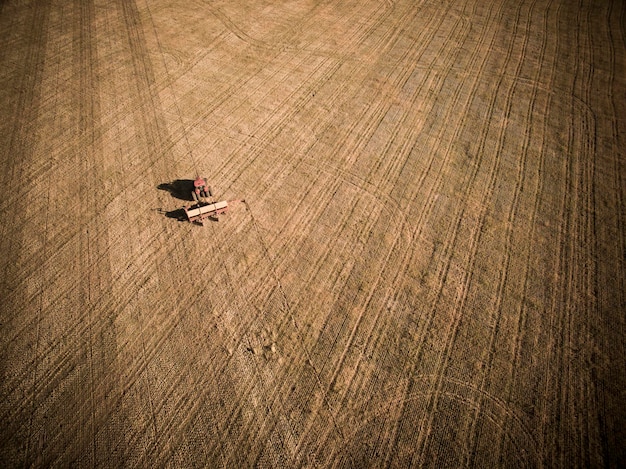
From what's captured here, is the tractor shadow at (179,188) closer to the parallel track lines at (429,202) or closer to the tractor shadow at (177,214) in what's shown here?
the tractor shadow at (177,214)

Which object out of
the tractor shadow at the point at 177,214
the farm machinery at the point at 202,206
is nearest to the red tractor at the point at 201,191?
the farm machinery at the point at 202,206

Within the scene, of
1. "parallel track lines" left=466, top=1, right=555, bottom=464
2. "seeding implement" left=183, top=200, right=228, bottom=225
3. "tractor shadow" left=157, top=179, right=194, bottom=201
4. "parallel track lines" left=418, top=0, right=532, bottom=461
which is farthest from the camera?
"tractor shadow" left=157, top=179, right=194, bottom=201

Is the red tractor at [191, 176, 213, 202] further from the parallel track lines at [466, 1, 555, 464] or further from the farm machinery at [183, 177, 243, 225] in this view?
the parallel track lines at [466, 1, 555, 464]

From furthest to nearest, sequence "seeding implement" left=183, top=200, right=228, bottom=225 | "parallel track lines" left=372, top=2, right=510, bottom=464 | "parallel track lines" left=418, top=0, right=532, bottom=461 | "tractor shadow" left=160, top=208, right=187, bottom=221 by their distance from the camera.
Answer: "tractor shadow" left=160, top=208, right=187, bottom=221, "seeding implement" left=183, top=200, right=228, bottom=225, "parallel track lines" left=418, top=0, right=532, bottom=461, "parallel track lines" left=372, top=2, right=510, bottom=464

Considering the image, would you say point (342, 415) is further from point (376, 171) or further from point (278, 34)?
point (278, 34)

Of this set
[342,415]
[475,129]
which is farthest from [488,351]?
[475,129]

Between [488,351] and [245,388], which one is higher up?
[488,351]

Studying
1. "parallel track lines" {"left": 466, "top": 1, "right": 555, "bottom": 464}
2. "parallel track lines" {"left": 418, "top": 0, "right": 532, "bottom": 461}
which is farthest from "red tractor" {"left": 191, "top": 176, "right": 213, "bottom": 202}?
"parallel track lines" {"left": 466, "top": 1, "right": 555, "bottom": 464}
